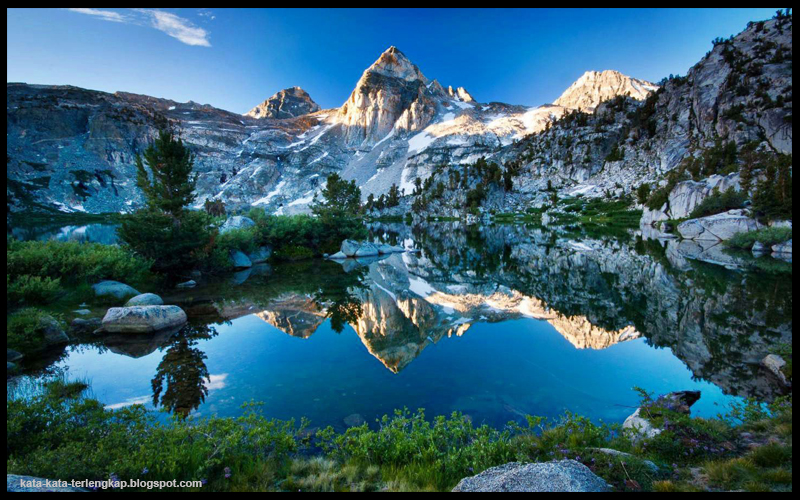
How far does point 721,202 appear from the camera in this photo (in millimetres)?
43375

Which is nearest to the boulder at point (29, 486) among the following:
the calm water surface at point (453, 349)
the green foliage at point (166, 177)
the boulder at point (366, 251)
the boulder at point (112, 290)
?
the calm water surface at point (453, 349)

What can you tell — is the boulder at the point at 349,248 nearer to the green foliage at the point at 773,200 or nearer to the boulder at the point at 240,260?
the boulder at the point at 240,260

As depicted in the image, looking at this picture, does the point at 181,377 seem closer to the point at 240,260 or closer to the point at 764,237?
the point at 240,260

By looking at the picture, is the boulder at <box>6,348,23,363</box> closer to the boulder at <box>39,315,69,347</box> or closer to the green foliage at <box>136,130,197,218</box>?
the boulder at <box>39,315,69,347</box>

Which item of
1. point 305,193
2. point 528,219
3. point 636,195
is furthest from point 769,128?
point 305,193

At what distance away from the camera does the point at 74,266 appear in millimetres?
15234

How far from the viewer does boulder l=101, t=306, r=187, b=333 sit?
11648mm

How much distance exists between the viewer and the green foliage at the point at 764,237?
28014mm

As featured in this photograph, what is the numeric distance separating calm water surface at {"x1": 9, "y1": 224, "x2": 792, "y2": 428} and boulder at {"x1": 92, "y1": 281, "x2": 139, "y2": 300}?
6.44 ft

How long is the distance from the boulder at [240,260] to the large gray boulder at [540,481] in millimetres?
24954

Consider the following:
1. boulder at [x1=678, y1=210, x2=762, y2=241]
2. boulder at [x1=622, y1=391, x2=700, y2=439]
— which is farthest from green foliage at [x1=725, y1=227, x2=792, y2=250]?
boulder at [x1=622, y1=391, x2=700, y2=439]

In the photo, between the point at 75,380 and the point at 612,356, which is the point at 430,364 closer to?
the point at 612,356

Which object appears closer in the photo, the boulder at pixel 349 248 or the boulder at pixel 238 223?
the boulder at pixel 238 223
